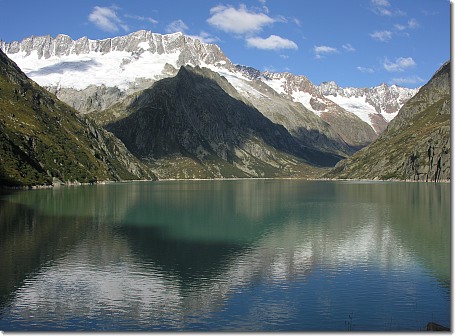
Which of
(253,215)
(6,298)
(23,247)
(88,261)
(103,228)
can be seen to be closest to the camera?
(6,298)

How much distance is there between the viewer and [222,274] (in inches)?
2452

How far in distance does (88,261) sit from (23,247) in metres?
15.4

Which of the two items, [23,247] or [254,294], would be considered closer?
[254,294]

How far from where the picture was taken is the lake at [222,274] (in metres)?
44.8

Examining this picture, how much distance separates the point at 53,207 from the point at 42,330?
107m

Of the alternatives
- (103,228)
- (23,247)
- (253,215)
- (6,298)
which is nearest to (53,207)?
(103,228)

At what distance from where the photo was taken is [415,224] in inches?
4358

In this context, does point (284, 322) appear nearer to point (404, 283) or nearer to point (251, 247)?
point (404, 283)

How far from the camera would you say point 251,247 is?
267ft

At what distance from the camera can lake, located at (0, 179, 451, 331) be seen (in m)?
44.8

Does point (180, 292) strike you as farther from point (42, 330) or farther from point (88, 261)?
point (88, 261)

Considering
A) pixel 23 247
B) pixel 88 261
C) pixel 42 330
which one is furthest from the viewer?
pixel 23 247

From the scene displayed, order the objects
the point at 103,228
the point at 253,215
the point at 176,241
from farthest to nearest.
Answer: the point at 253,215 → the point at 103,228 → the point at 176,241

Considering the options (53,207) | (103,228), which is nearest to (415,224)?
(103,228)
